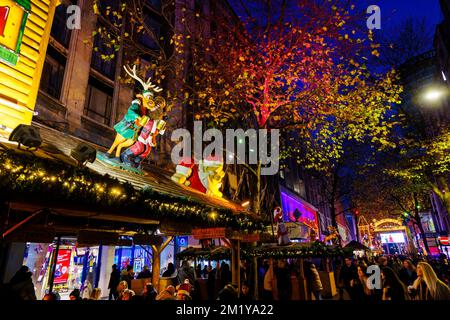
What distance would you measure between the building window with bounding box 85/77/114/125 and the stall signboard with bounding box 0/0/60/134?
586cm

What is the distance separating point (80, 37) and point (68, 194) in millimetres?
10364

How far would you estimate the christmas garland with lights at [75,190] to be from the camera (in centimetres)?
327

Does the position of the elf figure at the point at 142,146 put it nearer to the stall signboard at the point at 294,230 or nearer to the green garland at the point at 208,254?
the green garland at the point at 208,254

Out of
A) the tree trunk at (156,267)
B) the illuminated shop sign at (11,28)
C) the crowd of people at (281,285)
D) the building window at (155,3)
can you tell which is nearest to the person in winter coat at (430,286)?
the crowd of people at (281,285)

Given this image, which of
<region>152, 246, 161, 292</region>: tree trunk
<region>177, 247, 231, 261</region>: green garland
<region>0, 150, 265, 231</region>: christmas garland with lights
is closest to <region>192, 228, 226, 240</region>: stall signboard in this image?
<region>0, 150, 265, 231</region>: christmas garland with lights

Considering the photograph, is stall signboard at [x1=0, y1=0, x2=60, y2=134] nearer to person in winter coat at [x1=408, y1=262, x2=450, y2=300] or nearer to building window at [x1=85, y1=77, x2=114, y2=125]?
building window at [x1=85, y1=77, x2=114, y2=125]

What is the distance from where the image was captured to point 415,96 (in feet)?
68.1

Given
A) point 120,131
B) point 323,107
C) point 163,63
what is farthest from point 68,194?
point 163,63

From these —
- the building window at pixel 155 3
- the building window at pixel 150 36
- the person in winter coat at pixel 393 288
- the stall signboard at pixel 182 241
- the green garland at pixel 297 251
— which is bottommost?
the person in winter coat at pixel 393 288

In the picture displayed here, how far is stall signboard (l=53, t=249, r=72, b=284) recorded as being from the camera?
1295cm

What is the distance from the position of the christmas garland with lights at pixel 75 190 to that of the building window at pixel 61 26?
9338 mm

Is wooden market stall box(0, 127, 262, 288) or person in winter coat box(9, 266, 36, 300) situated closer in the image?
wooden market stall box(0, 127, 262, 288)

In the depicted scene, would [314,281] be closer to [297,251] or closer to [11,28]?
[297,251]
